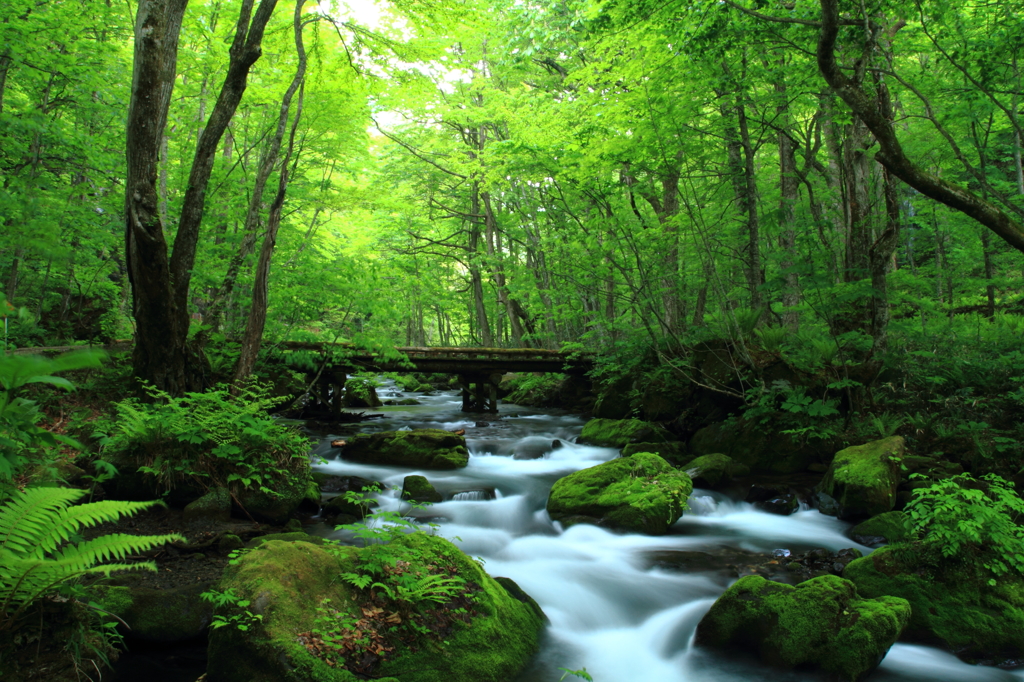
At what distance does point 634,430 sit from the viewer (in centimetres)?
1136

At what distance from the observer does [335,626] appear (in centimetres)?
340

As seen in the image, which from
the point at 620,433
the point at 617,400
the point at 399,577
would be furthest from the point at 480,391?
the point at 399,577

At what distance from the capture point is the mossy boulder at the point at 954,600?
14.4ft

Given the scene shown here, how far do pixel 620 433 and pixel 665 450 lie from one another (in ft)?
5.60

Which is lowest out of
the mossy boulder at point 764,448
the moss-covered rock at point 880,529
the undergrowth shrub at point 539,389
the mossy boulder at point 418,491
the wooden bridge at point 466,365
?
the moss-covered rock at point 880,529

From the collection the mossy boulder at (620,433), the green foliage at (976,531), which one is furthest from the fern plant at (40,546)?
the mossy boulder at (620,433)

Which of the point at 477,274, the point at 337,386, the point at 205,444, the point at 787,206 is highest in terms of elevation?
the point at 477,274

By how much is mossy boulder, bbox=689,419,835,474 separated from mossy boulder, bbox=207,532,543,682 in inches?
245

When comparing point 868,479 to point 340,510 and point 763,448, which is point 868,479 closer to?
point 763,448

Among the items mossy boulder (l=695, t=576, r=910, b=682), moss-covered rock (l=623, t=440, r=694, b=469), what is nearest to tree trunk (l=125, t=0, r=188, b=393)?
mossy boulder (l=695, t=576, r=910, b=682)

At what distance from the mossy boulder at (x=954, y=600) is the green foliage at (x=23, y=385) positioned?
19.3ft

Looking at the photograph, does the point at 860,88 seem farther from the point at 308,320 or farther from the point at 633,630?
the point at 308,320

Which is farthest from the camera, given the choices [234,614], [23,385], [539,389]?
[539,389]

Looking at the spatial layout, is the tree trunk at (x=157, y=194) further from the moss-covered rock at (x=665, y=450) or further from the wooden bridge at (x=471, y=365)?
the moss-covered rock at (x=665, y=450)
